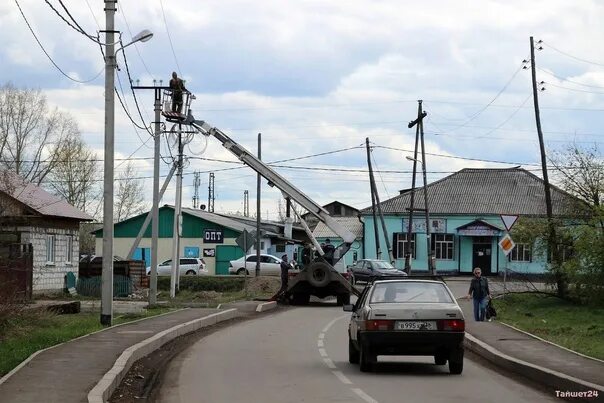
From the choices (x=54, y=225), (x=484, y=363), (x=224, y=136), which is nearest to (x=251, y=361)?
(x=484, y=363)

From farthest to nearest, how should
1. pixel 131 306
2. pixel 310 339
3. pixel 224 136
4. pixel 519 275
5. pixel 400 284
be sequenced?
pixel 519 275 → pixel 224 136 → pixel 131 306 → pixel 310 339 → pixel 400 284

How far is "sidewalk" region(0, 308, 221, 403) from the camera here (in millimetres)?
10469

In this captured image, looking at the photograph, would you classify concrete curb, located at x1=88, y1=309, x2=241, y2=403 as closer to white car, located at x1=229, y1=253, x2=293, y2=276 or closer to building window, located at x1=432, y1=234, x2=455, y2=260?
white car, located at x1=229, y1=253, x2=293, y2=276

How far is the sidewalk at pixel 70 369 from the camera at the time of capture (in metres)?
10.5

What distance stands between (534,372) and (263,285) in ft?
106

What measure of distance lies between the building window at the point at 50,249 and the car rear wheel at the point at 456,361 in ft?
88.7

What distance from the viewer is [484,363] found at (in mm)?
16250

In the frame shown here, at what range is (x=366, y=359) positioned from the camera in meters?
14.2

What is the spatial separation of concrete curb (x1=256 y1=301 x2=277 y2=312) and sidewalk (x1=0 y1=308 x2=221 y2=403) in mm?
11944

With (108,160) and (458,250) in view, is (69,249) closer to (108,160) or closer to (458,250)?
(108,160)

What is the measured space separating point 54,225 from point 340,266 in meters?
12.2

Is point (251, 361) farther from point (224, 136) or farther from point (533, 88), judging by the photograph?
point (533, 88)

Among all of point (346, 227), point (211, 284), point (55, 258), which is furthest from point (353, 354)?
point (346, 227)

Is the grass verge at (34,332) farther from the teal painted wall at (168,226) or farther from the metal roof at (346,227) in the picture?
the metal roof at (346,227)
